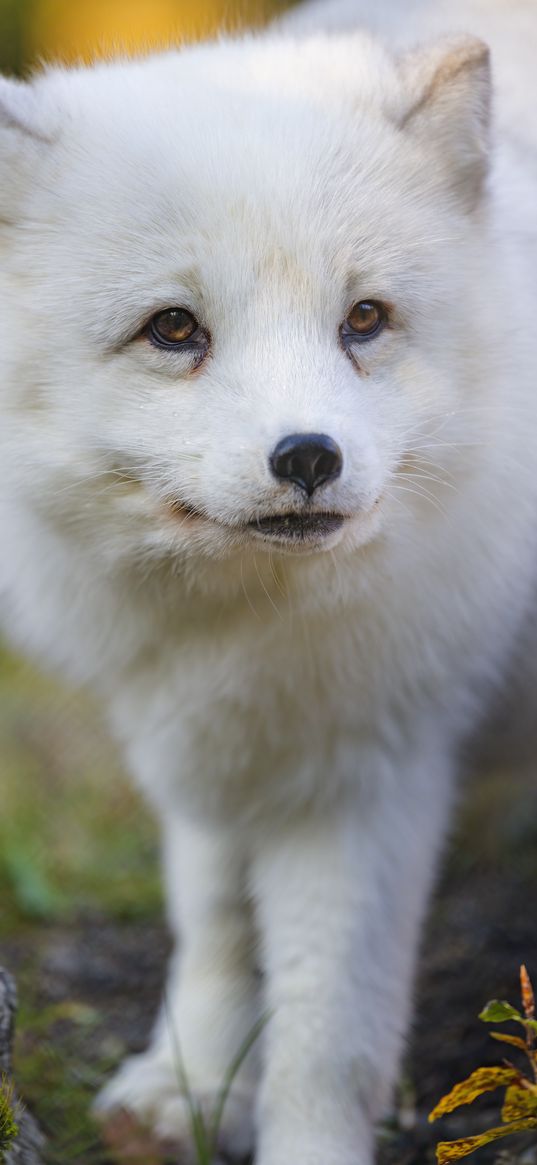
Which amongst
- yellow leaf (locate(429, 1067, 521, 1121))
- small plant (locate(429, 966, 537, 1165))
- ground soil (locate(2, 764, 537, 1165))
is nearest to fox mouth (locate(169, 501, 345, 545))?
small plant (locate(429, 966, 537, 1165))

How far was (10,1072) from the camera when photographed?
2660 millimetres

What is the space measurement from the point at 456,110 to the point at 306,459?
95cm

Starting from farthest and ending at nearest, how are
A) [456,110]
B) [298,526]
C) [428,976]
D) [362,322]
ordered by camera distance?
1. [428,976]
2. [456,110]
3. [362,322]
4. [298,526]

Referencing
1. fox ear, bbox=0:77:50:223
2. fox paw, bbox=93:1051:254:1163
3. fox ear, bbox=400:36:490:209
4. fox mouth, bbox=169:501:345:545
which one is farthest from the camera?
fox paw, bbox=93:1051:254:1163

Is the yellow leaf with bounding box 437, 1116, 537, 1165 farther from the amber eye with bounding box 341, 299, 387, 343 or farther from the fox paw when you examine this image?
the amber eye with bounding box 341, 299, 387, 343

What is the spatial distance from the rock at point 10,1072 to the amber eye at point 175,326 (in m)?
1.26

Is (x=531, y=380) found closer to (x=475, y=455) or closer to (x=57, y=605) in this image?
(x=475, y=455)

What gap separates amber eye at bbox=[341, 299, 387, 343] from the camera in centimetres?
257

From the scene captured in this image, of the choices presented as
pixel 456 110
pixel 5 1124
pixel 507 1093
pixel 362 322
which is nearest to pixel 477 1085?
pixel 507 1093

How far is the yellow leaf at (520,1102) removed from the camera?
2150mm

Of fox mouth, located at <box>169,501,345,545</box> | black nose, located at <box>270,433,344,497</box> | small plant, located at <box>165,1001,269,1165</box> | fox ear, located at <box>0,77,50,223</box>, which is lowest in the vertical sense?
small plant, located at <box>165,1001,269,1165</box>

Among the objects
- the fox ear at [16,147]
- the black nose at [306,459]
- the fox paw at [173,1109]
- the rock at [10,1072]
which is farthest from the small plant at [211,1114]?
the fox ear at [16,147]

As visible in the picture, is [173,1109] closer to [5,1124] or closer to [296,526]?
[5,1124]

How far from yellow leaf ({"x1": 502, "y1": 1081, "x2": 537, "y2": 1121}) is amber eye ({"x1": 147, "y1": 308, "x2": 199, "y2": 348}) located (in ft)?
4.54
